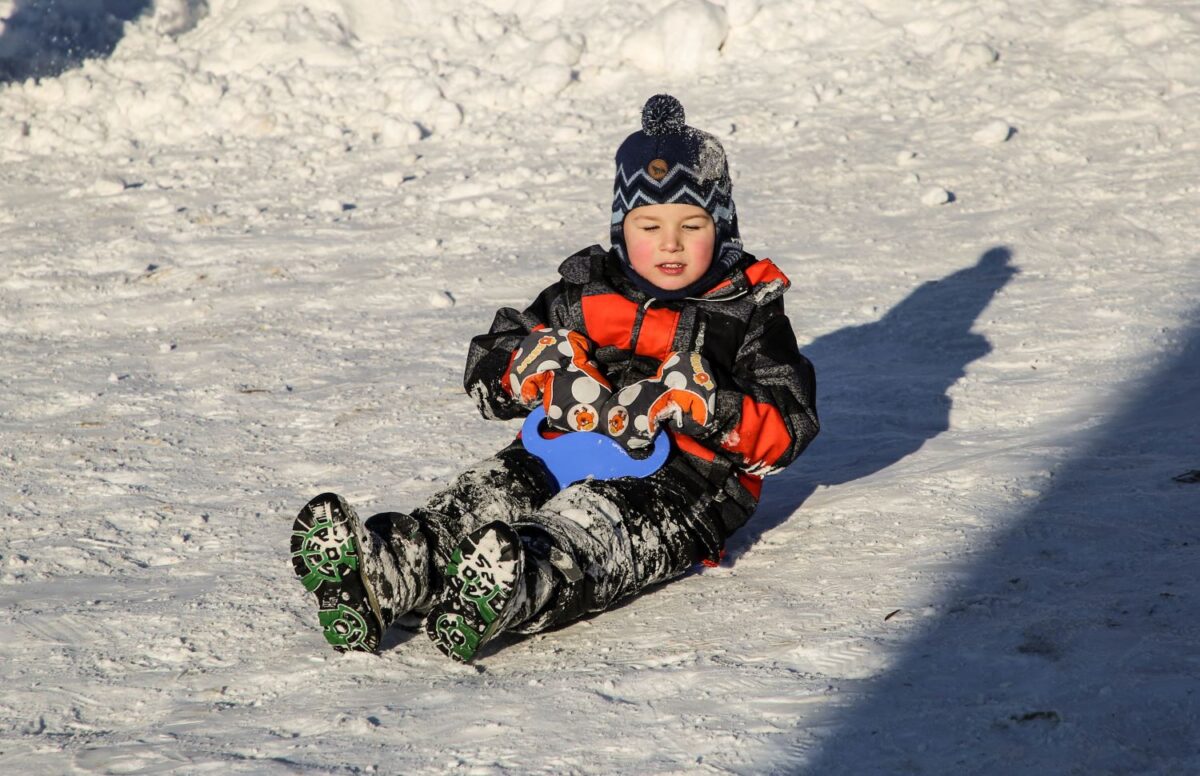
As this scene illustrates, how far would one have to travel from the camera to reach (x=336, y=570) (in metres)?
2.55

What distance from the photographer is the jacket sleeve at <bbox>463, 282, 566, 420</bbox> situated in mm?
3191

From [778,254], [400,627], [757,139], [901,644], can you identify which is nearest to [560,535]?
[400,627]

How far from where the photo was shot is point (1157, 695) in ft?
7.13

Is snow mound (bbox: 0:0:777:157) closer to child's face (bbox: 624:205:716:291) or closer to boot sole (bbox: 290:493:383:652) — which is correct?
child's face (bbox: 624:205:716:291)

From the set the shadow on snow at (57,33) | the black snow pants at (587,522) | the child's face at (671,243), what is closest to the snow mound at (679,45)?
the shadow on snow at (57,33)

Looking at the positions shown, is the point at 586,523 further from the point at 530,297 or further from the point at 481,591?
the point at 530,297

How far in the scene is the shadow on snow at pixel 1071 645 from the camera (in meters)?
2.06

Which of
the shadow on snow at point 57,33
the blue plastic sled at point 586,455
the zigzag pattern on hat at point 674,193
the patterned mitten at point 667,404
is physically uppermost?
the shadow on snow at point 57,33

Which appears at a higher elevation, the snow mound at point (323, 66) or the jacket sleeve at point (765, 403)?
the snow mound at point (323, 66)

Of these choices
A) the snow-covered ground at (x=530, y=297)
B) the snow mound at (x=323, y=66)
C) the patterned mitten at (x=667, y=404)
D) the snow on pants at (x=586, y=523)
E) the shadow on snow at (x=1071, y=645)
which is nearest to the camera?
the shadow on snow at (x=1071, y=645)

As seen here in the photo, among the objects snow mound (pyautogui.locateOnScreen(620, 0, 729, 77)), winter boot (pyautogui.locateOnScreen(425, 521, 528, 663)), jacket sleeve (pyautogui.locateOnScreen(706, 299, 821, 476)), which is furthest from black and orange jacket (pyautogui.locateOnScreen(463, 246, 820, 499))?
snow mound (pyautogui.locateOnScreen(620, 0, 729, 77))

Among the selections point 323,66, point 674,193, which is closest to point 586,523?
point 674,193

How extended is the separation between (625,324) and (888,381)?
1590 millimetres

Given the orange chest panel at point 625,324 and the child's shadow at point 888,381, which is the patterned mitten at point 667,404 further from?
the child's shadow at point 888,381
